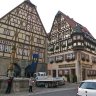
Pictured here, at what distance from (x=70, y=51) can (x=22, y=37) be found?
14.1 meters

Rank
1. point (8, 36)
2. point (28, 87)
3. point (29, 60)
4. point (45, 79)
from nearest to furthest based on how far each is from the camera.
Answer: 1. point (28, 87)
2. point (45, 79)
3. point (8, 36)
4. point (29, 60)

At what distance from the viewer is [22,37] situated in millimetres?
36438

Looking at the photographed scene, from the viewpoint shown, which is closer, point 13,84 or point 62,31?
point 13,84

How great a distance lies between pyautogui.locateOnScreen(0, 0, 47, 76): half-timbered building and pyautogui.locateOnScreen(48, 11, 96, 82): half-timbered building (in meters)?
8.07

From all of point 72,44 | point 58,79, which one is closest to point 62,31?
point 72,44

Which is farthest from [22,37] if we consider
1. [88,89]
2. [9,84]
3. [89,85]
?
[88,89]

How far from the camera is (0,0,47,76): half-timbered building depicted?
3316 cm

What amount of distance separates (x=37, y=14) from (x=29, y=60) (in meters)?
10.3

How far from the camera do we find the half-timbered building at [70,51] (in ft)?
145

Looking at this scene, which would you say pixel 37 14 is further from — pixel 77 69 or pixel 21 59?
pixel 77 69

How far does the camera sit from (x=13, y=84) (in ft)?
72.2

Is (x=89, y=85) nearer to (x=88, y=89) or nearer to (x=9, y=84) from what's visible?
(x=88, y=89)

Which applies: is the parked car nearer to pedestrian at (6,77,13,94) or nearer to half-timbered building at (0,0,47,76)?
pedestrian at (6,77,13,94)

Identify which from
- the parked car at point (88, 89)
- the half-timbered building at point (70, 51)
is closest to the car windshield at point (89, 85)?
the parked car at point (88, 89)
